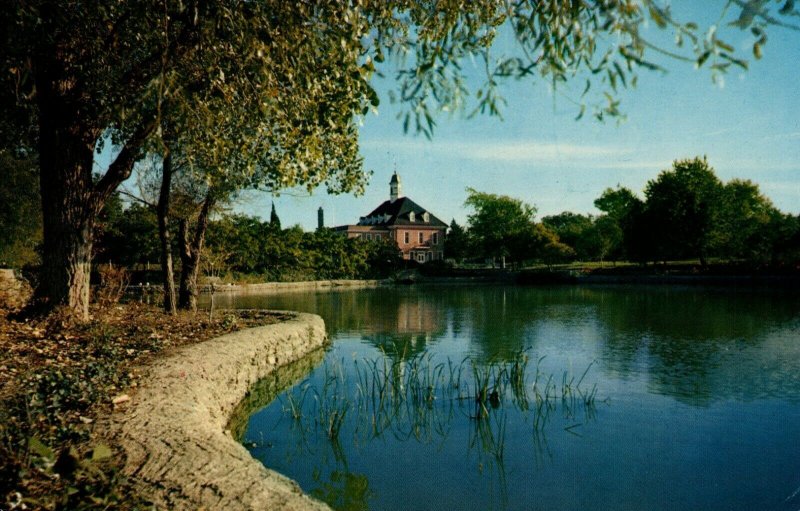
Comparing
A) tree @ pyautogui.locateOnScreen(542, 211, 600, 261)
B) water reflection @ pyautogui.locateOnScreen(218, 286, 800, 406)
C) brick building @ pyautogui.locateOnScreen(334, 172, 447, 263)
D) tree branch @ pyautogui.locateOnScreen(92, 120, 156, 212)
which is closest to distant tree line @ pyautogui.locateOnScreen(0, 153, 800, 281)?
tree @ pyautogui.locateOnScreen(542, 211, 600, 261)

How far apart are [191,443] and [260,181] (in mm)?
10453

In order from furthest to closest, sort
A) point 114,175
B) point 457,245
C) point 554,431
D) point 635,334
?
point 457,245, point 635,334, point 114,175, point 554,431

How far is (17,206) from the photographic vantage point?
71.1 feet

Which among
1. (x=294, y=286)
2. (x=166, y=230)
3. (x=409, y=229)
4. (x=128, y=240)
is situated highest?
(x=409, y=229)

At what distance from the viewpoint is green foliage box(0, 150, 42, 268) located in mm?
20844

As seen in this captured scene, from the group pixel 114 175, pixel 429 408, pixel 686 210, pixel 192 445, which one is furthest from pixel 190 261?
pixel 686 210

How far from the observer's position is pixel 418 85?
548 cm

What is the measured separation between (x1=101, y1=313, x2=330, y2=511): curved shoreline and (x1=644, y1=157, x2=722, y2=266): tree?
4151 centimetres

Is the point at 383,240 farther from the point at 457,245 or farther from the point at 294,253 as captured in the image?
the point at 457,245

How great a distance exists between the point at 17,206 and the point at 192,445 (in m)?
22.2

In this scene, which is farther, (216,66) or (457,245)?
(457,245)

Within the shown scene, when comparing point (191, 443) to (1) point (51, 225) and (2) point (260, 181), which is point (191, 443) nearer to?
(1) point (51, 225)

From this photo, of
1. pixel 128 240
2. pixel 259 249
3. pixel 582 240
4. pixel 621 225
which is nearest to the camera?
pixel 128 240

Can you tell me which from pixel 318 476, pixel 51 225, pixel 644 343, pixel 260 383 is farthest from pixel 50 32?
pixel 644 343
